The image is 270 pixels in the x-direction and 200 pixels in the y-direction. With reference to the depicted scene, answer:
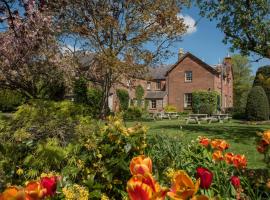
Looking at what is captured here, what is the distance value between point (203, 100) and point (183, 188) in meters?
44.7

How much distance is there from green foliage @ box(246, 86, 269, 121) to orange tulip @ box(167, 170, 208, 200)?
2935cm

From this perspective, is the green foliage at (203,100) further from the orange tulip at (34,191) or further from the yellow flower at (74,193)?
the orange tulip at (34,191)

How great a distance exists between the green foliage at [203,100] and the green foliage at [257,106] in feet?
44.8

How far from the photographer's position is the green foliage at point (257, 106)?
95.7 ft

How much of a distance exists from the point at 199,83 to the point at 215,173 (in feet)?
149

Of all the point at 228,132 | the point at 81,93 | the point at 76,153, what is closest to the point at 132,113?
the point at 81,93

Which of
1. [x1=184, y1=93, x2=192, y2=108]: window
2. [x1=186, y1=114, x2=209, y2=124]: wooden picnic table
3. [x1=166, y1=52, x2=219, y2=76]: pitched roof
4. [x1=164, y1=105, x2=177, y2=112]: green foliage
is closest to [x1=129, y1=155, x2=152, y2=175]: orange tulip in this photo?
[x1=186, y1=114, x2=209, y2=124]: wooden picnic table

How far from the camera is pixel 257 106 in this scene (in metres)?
29.4

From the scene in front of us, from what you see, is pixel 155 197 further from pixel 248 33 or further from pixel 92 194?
pixel 248 33

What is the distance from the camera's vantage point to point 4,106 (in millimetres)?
37562

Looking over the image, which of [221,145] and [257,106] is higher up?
[257,106]

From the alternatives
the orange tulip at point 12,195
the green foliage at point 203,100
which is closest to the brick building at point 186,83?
the green foliage at point 203,100

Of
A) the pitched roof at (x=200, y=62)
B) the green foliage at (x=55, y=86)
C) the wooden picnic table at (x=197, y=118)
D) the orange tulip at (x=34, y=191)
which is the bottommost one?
the orange tulip at (x=34, y=191)

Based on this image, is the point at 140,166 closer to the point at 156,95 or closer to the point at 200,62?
the point at 200,62
